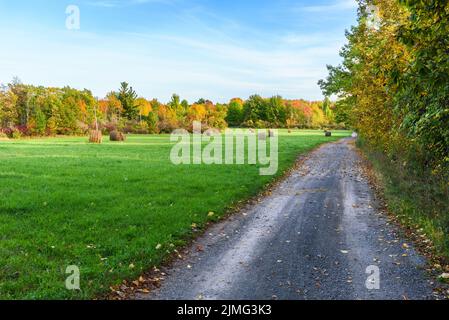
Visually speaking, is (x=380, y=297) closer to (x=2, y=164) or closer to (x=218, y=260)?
(x=218, y=260)

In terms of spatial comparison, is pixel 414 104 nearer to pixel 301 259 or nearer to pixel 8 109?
pixel 301 259

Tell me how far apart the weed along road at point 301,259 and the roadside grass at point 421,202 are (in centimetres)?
61

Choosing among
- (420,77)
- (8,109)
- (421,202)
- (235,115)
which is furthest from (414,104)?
(235,115)

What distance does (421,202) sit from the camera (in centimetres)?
1170

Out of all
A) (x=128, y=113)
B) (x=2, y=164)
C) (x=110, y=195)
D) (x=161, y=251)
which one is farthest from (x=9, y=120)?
(x=161, y=251)

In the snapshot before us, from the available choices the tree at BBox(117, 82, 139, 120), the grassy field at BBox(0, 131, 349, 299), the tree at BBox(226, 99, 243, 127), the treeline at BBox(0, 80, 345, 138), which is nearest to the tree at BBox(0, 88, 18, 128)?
the treeline at BBox(0, 80, 345, 138)

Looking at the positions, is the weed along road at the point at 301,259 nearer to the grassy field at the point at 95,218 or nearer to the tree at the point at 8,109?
the grassy field at the point at 95,218

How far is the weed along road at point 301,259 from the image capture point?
6.57 meters

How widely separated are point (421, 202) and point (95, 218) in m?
9.66

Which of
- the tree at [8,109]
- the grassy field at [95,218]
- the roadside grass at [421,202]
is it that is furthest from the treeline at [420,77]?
the tree at [8,109]

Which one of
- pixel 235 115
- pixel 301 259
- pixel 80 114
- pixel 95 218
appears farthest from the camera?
pixel 235 115

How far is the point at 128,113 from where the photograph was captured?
9719 centimetres

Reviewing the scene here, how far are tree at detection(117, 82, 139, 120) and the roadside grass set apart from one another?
86.5 meters

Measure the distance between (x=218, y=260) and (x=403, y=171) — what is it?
10.9 metres
